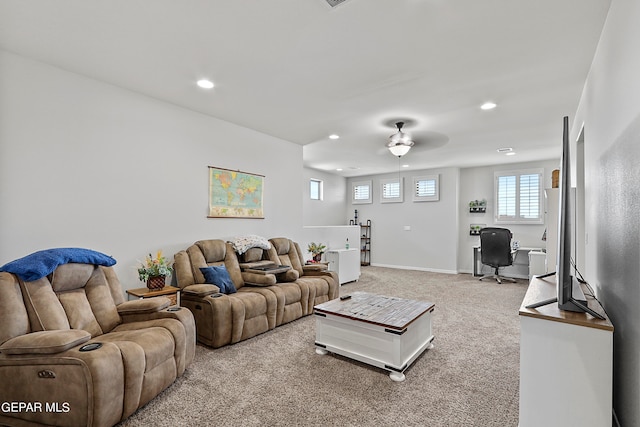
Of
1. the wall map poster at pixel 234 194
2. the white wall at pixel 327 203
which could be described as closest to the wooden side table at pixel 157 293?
the wall map poster at pixel 234 194

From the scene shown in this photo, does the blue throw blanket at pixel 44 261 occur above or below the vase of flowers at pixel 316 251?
above

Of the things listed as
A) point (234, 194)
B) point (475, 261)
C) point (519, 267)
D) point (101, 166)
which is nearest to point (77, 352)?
point (101, 166)

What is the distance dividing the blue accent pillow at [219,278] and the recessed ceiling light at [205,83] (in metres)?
1.94

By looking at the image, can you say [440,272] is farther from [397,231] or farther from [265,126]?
[265,126]

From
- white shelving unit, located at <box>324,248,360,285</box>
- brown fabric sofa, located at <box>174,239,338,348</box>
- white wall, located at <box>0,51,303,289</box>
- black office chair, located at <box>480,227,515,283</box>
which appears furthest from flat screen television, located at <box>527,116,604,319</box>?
black office chair, located at <box>480,227,515,283</box>

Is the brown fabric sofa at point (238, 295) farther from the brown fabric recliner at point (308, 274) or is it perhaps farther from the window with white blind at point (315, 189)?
the window with white blind at point (315, 189)

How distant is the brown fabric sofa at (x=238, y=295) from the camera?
3154 millimetres

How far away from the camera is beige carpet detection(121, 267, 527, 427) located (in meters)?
2.04

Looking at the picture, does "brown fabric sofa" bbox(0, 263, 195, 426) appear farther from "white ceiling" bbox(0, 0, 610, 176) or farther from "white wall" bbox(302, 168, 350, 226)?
"white wall" bbox(302, 168, 350, 226)

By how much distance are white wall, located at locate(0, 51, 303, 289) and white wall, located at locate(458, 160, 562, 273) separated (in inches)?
226

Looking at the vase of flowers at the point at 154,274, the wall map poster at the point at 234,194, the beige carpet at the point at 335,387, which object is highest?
the wall map poster at the point at 234,194

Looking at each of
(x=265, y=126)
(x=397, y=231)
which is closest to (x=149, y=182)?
(x=265, y=126)

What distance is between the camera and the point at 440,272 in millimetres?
7840

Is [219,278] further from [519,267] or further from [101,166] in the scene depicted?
[519,267]
